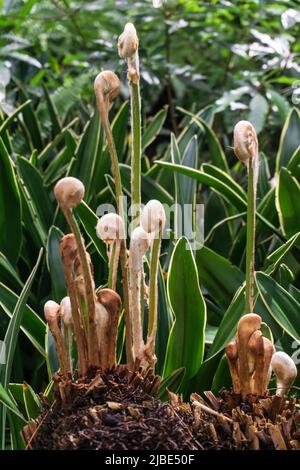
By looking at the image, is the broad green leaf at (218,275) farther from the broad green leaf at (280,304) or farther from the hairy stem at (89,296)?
the hairy stem at (89,296)

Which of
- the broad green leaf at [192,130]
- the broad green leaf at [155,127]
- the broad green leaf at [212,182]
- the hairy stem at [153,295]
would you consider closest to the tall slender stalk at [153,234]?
the hairy stem at [153,295]

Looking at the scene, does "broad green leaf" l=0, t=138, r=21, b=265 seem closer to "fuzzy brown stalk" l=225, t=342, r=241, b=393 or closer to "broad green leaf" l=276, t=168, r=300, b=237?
"broad green leaf" l=276, t=168, r=300, b=237

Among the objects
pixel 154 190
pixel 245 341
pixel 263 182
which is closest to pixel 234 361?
pixel 245 341


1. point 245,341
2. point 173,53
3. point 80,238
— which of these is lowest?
point 173,53

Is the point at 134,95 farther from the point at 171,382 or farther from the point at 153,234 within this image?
the point at 171,382

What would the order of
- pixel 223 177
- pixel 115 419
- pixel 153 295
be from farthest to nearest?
pixel 223 177 → pixel 153 295 → pixel 115 419

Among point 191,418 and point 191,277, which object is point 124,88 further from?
point 191,418
